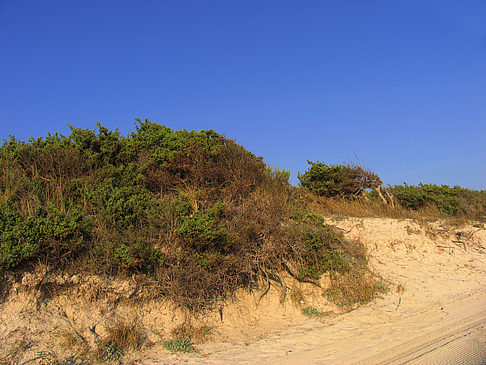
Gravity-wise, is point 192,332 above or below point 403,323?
above

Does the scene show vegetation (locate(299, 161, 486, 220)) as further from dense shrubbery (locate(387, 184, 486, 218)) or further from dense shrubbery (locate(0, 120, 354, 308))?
dense shrubbery (locate(0, 120, 354, 308))

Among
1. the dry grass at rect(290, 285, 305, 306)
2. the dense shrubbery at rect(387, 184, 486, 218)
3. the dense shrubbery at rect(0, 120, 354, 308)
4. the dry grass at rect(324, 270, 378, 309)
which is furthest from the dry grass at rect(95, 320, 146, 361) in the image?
the dense shrubbery at rect(387, 184, 486, 218)

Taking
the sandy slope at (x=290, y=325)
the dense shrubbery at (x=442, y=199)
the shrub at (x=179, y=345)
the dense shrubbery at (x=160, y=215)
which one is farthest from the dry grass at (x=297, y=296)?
the dense shrubbery at (x=442, y=199)

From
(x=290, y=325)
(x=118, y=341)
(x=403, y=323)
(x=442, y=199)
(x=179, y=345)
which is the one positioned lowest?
(x=403, y=323)

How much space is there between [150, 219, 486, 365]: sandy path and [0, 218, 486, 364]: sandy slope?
16 millimetres

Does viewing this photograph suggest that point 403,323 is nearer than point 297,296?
Yes

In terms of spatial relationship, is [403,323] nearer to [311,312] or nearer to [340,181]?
[311,312]

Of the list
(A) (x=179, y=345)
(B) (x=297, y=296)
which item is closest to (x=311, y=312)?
(B) (x=297, y=296)

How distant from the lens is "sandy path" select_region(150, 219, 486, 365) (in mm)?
4805

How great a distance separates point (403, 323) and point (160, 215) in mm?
5012

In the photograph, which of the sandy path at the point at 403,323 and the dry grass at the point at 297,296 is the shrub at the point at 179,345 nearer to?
the sandy path at the point at 403,323

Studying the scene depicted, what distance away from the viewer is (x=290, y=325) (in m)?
6.33

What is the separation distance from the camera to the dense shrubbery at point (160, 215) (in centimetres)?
546

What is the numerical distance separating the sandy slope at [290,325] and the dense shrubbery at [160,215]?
0.49 m
